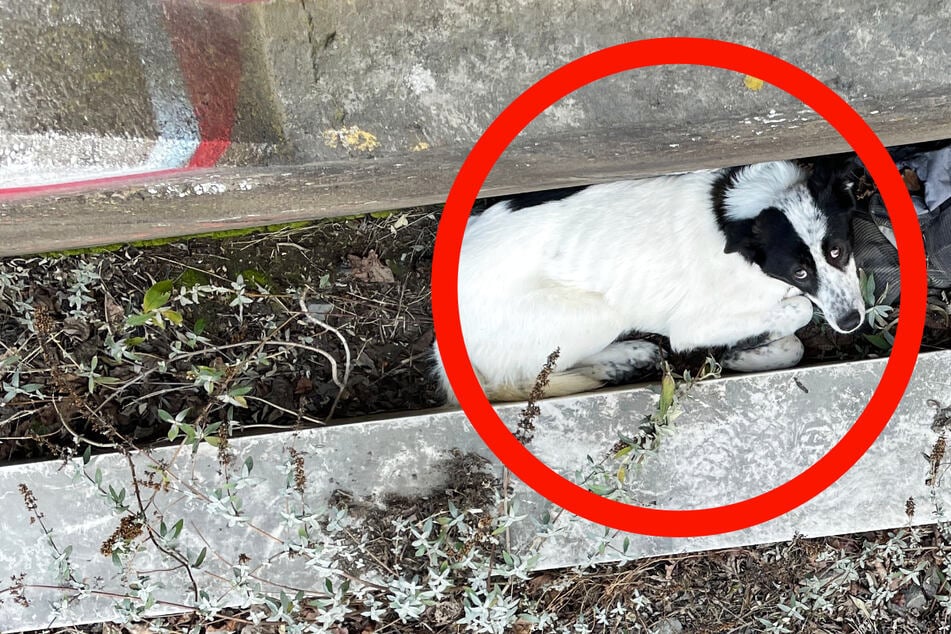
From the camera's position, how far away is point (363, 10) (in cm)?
168

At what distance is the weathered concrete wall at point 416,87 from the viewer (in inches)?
62.9

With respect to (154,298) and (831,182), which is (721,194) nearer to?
(831,182)

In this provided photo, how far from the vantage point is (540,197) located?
2.38 meters

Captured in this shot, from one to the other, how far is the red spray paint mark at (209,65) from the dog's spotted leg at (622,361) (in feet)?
5.53

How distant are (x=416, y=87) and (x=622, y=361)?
1.52 meters

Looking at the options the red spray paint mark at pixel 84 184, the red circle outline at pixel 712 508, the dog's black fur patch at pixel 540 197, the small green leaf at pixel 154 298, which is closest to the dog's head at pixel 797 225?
the red circle outline at pixel 712 508

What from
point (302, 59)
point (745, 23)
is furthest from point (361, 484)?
point (745, 23)

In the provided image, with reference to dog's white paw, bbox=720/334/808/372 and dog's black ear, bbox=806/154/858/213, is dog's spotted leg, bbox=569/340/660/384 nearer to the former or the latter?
dog's white paw, bbox=720/334/808/372

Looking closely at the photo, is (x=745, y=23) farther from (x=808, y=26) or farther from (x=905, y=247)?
(x=905, y=247)

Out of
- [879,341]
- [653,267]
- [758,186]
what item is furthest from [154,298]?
[879,341]

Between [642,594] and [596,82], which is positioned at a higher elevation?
[596,82]

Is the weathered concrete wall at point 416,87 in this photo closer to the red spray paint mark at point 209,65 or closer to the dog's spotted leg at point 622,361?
the red spray paint mark at point 209,65

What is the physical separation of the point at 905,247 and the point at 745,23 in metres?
1.21

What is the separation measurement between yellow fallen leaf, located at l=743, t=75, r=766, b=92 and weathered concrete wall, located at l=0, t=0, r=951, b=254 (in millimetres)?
12
